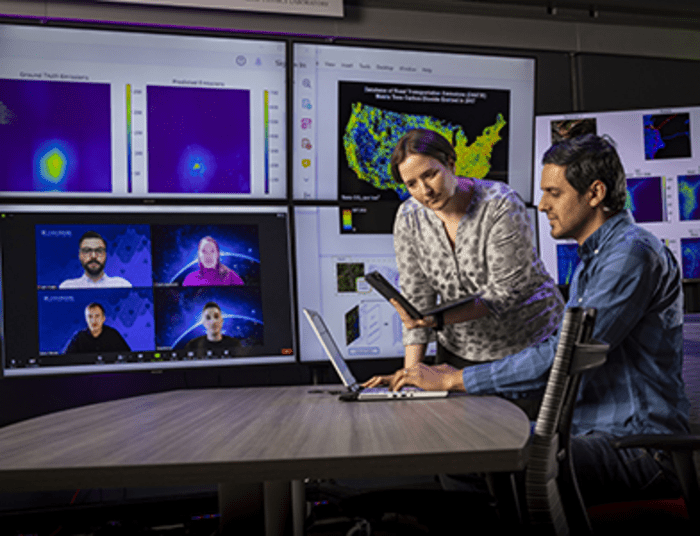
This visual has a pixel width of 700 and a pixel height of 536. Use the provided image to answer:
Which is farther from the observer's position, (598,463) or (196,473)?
(598,463)

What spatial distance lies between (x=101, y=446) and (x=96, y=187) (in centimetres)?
206

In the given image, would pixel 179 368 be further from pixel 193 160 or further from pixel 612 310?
pixel 612 310

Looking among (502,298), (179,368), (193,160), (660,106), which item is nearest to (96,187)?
(193,160)

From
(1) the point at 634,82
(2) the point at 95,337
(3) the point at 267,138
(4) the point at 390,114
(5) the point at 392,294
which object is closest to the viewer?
(5) the point at 392,294

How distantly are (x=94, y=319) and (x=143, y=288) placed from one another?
0.82ft

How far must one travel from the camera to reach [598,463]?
49.8 inches

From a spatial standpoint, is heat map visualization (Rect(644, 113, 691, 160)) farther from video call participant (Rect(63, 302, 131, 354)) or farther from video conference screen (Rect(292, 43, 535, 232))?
video call participant (Rect(63, 302, 131, 354))

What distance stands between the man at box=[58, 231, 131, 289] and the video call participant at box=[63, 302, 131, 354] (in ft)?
0.33

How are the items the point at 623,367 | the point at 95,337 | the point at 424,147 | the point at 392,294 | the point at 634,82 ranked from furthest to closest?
the point at 634,82
the point at 95,337
the point at 424,147
the point at 392,294
the point at 623,367

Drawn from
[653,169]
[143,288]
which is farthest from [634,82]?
[143,288]

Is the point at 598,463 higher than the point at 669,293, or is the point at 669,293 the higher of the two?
the point at 669,293

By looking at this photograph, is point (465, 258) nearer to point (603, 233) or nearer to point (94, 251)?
point (603, 233)

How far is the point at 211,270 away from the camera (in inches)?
116

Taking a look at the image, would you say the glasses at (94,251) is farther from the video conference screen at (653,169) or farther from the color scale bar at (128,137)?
the video conference screen at (653,169)
